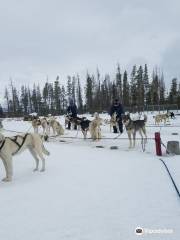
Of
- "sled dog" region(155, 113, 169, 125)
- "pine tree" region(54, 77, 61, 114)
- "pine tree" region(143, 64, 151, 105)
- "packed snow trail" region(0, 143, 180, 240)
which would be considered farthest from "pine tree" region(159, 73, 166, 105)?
"packed snow trail" region(0, 143, 180, 240)

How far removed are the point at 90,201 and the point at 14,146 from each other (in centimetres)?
277

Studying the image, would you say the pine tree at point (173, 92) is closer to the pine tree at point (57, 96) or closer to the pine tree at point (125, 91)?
the pine tree at point (125, 91)

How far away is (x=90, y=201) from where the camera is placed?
509 cm

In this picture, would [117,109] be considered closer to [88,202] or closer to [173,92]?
[88,202]

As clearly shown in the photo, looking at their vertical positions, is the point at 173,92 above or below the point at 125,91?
below

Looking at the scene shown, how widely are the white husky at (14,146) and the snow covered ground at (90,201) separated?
380mm

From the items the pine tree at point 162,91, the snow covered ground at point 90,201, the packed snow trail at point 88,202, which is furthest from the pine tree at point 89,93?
A: the packed snow trail at point 88,202

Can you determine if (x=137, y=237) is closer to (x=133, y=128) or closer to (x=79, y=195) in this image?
(x=79, y=195)

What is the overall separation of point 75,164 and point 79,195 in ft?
9.79

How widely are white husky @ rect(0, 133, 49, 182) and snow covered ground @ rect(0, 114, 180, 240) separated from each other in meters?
0.38

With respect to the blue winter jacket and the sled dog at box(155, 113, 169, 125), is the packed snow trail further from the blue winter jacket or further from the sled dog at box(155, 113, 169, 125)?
the sled dog at box(155, 113, 169, 125)

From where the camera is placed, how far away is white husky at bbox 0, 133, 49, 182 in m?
6.85

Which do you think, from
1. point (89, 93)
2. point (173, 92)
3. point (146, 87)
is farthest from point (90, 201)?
point (89, 93)

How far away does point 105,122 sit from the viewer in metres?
24.2
